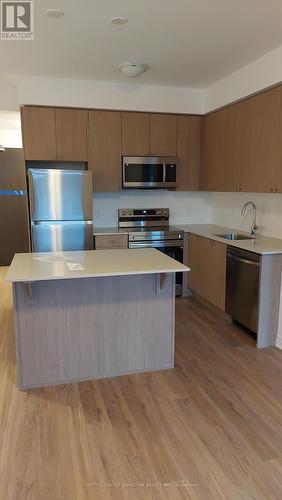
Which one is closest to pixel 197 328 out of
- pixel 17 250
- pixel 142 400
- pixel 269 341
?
pixel 269 341

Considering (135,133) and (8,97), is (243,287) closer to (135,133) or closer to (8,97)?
(135,133)

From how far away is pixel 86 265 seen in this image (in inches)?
103

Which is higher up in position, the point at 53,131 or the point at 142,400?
the point at 53,131

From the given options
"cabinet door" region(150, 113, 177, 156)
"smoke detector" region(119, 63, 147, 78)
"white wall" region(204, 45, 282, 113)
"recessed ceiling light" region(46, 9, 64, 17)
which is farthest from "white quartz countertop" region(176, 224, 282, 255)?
"recessed ceiling light" region(46, 9, 64, 17)

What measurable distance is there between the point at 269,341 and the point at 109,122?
3.10 metres

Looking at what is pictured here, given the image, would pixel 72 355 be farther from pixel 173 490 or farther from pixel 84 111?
pixel 84 111

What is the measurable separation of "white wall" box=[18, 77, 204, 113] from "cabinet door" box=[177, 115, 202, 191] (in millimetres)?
150

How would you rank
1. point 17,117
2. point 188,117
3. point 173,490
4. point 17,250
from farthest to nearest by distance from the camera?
point 17,250 < point 17,117 < point 188,117 < point 173,490

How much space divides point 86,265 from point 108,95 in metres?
2.59

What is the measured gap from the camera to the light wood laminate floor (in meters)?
1.78

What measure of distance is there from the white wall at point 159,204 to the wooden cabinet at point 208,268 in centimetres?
72

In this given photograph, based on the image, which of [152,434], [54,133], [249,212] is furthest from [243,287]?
[54,133]

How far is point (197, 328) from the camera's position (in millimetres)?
3768

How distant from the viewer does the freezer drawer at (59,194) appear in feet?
13.1
